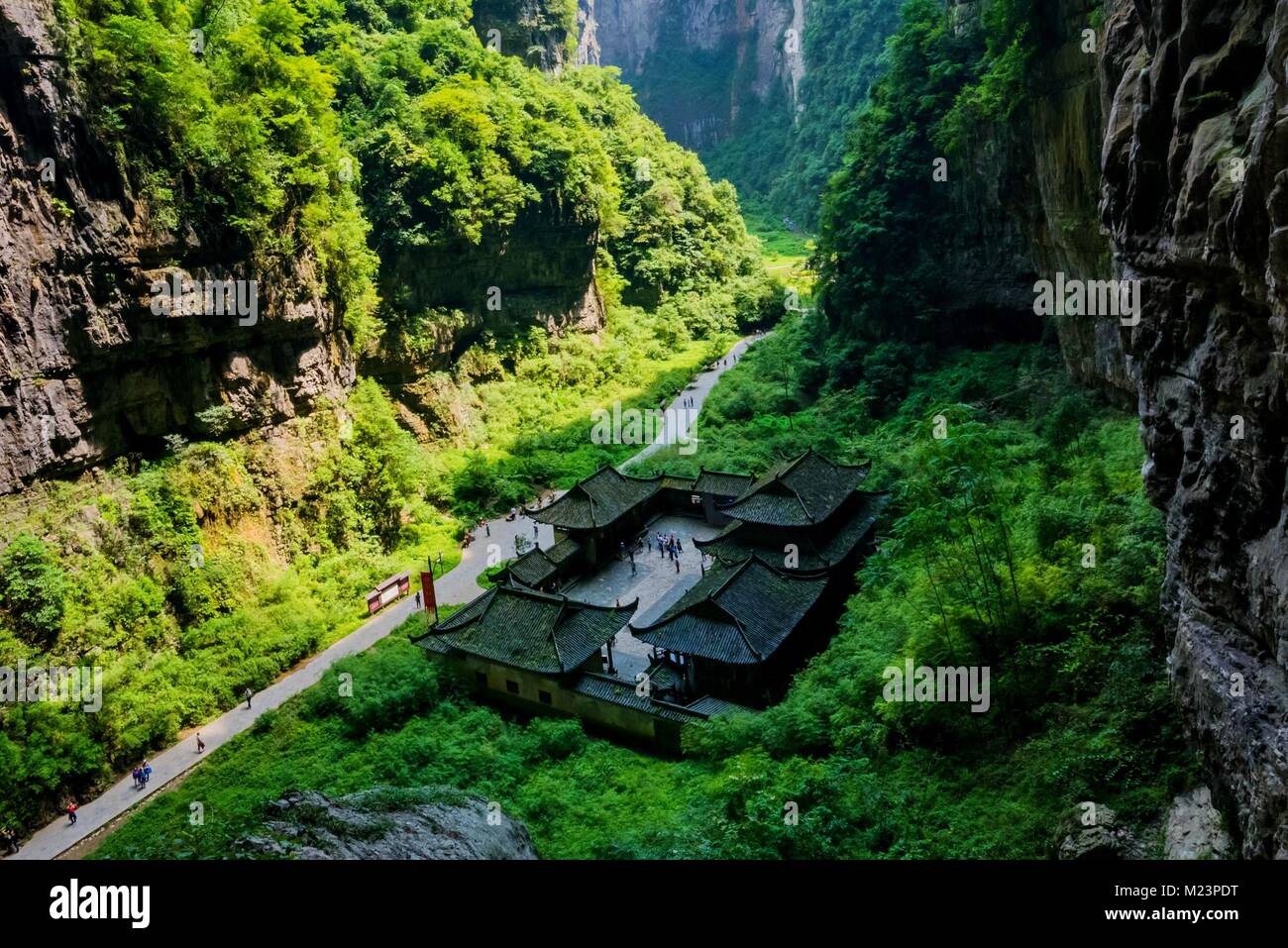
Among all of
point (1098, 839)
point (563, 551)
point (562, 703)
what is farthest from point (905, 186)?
point (1098, 839)

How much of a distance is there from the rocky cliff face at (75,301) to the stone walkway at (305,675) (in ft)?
28.7

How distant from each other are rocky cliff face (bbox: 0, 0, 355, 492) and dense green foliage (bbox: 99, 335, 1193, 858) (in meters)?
10.5

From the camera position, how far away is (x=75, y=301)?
2608 cm

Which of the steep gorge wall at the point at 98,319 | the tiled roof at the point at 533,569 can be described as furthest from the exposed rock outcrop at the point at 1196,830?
the steep gorge wall at the point at 98,319

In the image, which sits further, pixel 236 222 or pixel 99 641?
pixel 236 222

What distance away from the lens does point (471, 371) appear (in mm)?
47594

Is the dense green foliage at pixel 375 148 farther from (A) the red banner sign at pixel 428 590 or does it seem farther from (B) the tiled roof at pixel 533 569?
(B) the tiled roof at pixel 533 569

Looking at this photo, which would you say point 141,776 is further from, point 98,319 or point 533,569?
point 98,319

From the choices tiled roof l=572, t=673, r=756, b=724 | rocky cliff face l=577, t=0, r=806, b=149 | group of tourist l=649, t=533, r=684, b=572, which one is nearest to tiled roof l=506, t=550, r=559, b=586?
group of tourist l=649, t=533, r=684, b=572

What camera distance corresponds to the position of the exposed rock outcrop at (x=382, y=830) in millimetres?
9914

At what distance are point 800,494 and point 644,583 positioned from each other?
6705 mm

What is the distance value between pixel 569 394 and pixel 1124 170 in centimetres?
4080

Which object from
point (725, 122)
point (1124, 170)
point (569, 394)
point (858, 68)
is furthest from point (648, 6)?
point (1124, 170)

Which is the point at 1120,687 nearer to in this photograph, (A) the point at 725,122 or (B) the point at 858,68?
(B) the point at 858,68
